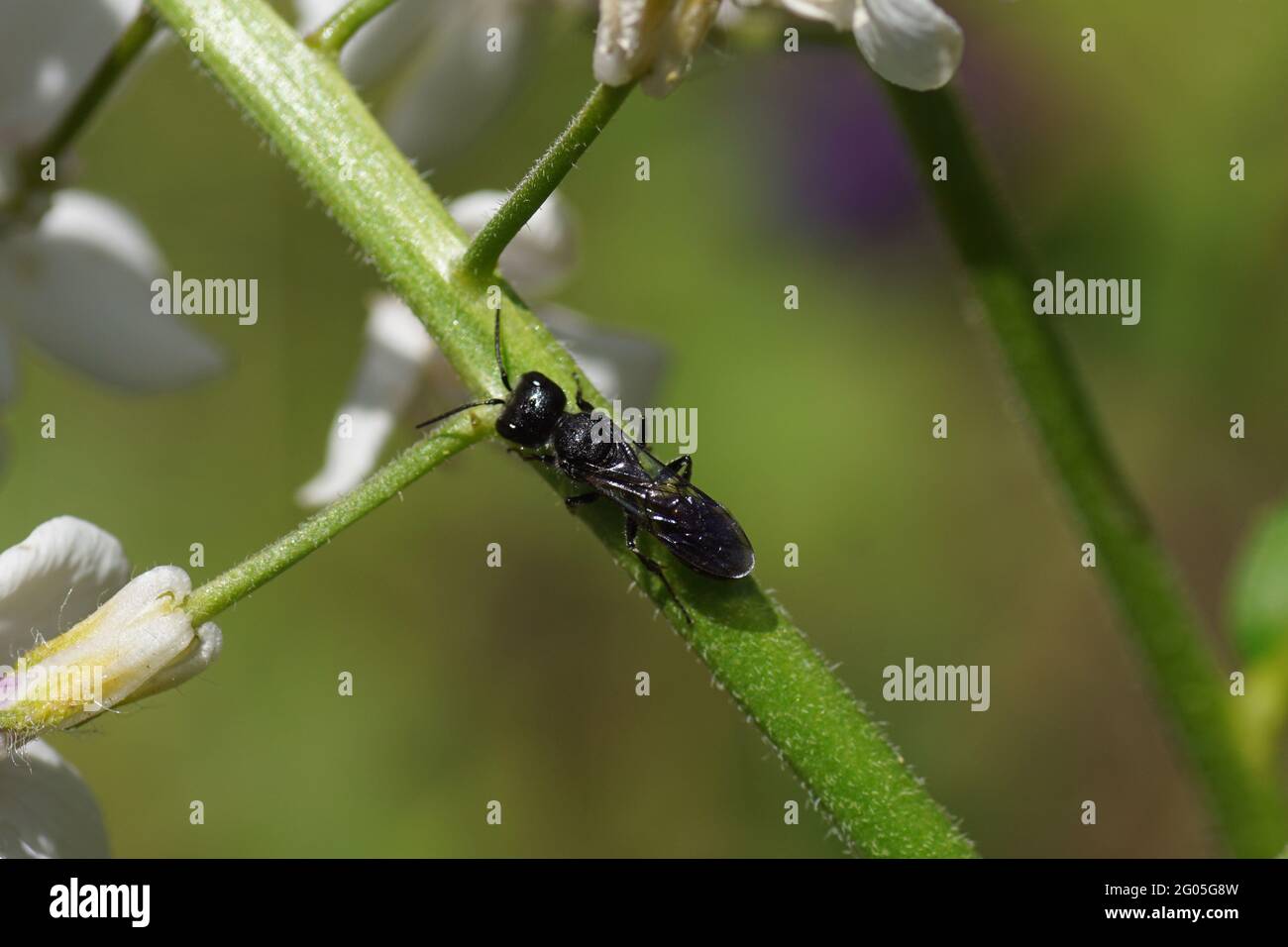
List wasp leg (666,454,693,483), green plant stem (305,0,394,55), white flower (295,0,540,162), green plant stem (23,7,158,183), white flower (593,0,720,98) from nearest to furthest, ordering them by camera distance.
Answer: white flower (593,0,720,98), green plant stem (305,0,394,55), green plant stem (23,7,158,183), wasp leg (666,454,693,483), white flower (295,0,540,162)

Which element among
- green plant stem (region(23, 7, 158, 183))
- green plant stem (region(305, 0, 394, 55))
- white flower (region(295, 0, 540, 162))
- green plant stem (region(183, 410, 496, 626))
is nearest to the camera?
green plant stem (region(183, 410, 496, 626))

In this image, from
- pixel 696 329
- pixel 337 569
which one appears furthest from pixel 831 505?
pixel 337 569

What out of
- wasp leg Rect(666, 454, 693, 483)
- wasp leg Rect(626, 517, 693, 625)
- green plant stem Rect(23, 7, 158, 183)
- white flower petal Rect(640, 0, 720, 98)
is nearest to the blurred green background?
wasp leg Rect(666, 454, 693, 483)

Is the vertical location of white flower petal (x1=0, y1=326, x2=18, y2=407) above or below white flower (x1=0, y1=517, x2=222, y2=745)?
above

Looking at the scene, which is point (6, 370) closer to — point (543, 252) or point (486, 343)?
point (543, 252)

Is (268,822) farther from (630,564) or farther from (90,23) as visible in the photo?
(630,564)

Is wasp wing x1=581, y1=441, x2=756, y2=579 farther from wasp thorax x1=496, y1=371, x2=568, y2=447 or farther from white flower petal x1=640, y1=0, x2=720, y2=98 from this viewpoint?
white flower petal x1=640, y1=0, x2=720, y2=98

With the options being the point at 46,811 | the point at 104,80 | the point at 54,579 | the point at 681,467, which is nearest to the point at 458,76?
the point at 104,80
